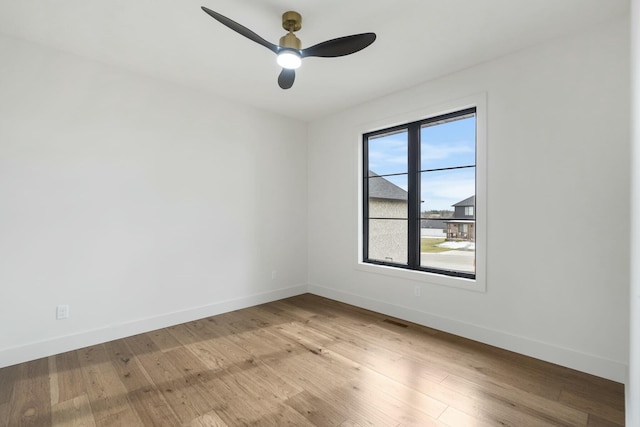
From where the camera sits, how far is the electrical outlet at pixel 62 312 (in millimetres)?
2707

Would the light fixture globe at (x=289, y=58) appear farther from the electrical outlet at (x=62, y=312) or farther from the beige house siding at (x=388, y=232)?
the electrical outlet at (x=62, y=312)

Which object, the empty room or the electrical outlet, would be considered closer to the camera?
the empty room

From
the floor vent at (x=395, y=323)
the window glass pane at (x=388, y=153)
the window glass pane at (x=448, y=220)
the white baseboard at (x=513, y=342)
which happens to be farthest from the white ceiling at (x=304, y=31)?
the floor vent at (x=395, y=323)

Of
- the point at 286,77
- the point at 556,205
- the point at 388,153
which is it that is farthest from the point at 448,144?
the point at 286,77

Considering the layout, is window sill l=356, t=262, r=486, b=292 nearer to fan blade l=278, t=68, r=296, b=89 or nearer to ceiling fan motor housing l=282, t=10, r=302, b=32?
fan blade l=278, t=68, r=296, b=89

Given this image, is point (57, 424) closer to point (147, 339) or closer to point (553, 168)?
point (147, 339)

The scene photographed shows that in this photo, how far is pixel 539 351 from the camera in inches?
101

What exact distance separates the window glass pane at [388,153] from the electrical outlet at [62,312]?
3515 mm

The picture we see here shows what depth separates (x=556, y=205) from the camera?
8.21 ft

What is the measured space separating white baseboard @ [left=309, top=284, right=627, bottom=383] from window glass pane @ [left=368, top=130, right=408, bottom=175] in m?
1.65

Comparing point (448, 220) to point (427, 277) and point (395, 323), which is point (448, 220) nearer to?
point (427, 277)

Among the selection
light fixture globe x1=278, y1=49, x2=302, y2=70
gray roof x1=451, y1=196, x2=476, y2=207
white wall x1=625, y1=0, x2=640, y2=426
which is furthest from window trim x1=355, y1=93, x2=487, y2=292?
light fixture globe x1=278, y1=49, x2=302, y2=70

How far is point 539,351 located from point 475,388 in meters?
0.85

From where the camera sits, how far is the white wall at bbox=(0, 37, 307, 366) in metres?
2.56
